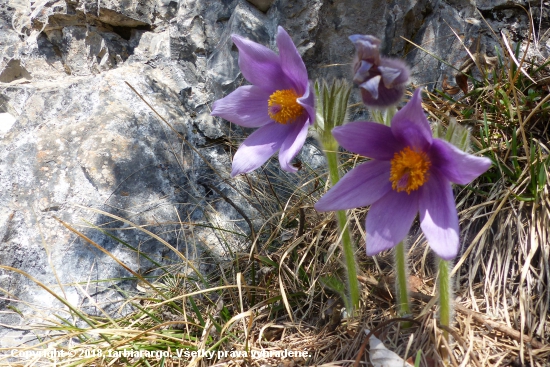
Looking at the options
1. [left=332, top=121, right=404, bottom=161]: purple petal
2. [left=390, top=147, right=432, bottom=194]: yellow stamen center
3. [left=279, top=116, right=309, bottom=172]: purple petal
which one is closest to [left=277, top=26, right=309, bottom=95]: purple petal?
[left=279, top=116, right=309, bottom=172]: purple petal

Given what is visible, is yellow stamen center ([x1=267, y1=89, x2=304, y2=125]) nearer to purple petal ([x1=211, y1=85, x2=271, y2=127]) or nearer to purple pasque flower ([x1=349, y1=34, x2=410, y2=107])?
purple petal ([x1=211, y1=85, x2=271, y2=127])

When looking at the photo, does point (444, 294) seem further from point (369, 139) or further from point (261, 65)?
point (261, 65)

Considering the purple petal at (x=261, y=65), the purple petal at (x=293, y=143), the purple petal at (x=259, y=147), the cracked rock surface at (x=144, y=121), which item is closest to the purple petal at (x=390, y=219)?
the purple petal at (x=293, y=143)

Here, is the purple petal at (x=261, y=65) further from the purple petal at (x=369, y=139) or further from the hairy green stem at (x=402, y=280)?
the hairy green stem at (x=402, y=280)

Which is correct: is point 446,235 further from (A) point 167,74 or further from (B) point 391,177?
(A) point 167,74

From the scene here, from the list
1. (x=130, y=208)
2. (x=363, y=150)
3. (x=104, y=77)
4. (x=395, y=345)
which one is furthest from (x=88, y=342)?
(x=104, y=77)
